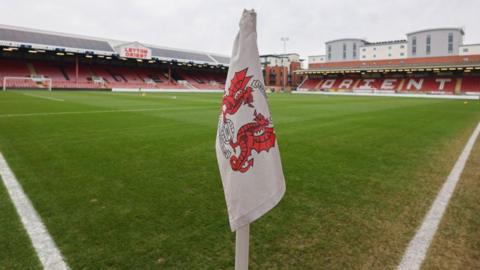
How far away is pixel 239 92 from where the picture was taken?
2.01 meters

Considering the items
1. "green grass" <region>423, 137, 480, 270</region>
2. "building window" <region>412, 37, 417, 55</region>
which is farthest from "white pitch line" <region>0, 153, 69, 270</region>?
"building window" <region>412, 37, 417, 55</region>

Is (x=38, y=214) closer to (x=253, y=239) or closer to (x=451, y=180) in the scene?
(x=253, y=239)

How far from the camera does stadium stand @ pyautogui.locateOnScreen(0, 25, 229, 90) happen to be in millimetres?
45719

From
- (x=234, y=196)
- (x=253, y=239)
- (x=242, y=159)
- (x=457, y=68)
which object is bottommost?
(x=253, y=239)

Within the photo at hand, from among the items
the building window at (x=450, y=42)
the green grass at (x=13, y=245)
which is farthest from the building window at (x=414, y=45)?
the green grass at (x=13, y=245)

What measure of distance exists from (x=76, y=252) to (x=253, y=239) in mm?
1520

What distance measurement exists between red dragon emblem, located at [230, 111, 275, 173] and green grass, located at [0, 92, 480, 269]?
102 centimetres

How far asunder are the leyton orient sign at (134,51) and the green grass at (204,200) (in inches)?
1895

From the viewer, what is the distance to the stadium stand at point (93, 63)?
45.7 meters

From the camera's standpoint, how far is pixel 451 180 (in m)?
5.04

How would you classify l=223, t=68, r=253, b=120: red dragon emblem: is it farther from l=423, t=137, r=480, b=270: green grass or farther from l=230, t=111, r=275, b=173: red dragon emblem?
l=423, t=137, r=480, b=270: green grass

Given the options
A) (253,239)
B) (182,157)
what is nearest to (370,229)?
(253,239)

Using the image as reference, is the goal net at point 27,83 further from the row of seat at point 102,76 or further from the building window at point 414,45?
the building window at point 414,45

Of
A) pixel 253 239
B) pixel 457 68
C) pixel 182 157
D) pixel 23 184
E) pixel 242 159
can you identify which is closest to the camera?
pixel 242 159
